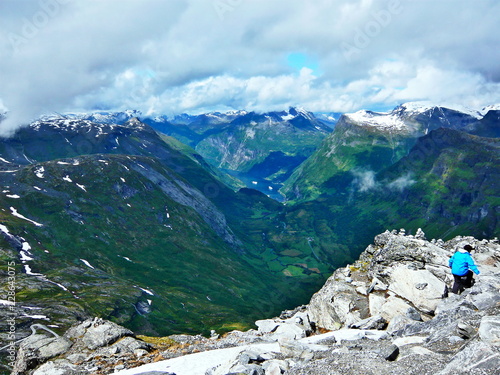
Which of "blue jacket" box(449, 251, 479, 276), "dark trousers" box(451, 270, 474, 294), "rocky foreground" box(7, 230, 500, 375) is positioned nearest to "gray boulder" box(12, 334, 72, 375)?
"rocky foreground" box(7, 230, 500, 375)

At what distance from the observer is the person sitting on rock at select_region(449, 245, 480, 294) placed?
34.6 m

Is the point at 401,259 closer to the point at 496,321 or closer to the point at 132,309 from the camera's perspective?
the point at 496,321

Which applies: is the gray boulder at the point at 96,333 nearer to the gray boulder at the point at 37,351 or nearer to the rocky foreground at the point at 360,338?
the rocky foreground at the point at 360,338

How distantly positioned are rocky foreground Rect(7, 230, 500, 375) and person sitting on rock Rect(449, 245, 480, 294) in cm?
122

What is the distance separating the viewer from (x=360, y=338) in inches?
1160

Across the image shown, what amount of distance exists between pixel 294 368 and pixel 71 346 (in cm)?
4913

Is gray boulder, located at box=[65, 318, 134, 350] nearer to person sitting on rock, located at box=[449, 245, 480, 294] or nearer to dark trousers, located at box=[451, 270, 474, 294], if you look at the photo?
dark trousers, located at box=[451, 270, 474, 294]

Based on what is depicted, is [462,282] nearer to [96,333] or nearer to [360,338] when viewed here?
[360,338]

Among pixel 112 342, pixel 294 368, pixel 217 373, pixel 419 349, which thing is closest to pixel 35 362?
pixel 112 342

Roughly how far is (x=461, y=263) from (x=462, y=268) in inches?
30.7

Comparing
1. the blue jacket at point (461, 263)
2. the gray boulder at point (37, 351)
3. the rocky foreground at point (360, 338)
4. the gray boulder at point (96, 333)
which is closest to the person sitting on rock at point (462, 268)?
the blue jacket at point (461, 263)

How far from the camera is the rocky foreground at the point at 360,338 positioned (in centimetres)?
1997

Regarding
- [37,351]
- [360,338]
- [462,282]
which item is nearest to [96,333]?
[37,351]

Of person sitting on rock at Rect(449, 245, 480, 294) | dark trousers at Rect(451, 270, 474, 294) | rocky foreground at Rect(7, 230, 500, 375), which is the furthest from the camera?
dark trousers at Rect(451, 270, 474, 294)
